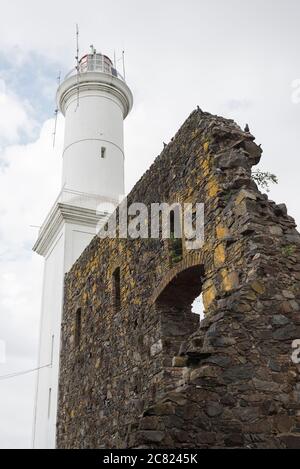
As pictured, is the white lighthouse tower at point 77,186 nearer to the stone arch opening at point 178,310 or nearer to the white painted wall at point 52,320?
the white painted wall at point 52,320

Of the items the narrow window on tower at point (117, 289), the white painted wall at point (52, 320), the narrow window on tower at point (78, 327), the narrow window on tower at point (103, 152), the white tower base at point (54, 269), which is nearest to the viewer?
the narrow window on tower at point (117, 289)

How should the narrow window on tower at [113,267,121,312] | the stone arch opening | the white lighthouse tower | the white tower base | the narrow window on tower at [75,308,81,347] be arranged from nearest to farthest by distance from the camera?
the stone arch opening → the narrow window on tower at [113,267,121,312] → the narrow window on tower at [75,308,81,347] → the white tower base → the white lighthouse tower

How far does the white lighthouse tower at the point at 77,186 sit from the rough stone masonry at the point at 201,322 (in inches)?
111

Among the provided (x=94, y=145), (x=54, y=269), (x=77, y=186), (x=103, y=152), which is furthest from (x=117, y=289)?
(x=94, y=145)

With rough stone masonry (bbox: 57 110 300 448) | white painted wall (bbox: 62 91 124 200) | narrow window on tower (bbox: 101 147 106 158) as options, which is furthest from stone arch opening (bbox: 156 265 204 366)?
narrow window on tower (bbox: 101 147 106 158)

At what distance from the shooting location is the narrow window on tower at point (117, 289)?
31.7 ft

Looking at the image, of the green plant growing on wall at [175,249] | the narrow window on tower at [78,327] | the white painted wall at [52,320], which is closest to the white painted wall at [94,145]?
the white painted wall at [52,320]

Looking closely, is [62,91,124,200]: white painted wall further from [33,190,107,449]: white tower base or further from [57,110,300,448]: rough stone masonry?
[57,110,300,448]: rough stone masonry

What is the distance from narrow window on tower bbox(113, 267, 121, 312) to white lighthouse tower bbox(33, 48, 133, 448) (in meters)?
4.01

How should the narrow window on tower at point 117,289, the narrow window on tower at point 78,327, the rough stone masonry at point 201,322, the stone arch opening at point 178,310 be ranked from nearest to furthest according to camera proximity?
the rough stone masonry at point 201,322, the stone arch opening at point 178,310, the narrow window on tower at point 117,289, the narrow window on tower at point 78,327

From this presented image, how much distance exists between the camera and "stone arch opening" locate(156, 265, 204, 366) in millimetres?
7348

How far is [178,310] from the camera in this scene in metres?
7.79

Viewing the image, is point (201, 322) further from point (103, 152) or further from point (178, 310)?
point (103, 152)
